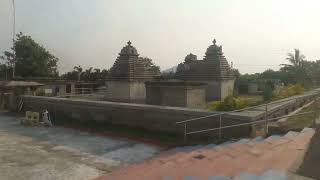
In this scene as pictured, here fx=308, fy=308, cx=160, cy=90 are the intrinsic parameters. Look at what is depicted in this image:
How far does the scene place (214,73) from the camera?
21.5 metres

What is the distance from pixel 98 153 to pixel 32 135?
4589 millimetres

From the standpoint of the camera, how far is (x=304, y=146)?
5.14m

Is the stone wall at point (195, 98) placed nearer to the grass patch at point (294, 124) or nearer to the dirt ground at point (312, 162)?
the grass patch at point (294, 124)

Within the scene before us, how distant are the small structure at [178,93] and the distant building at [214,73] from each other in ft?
13.7

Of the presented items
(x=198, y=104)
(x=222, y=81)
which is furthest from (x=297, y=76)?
(x=198, y=104)

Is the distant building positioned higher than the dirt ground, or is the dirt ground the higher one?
the distant building

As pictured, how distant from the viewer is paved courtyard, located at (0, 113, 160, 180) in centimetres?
841

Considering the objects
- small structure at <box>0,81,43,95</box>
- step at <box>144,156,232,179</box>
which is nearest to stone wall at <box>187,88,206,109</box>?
step at <box>144,156,232,179</box>

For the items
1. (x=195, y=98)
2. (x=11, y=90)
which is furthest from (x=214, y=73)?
(x=11, y=90)

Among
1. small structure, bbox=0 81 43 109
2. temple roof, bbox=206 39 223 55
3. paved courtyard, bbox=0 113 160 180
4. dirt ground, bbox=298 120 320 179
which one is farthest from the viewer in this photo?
temple roof, bbox=206 39 223 55

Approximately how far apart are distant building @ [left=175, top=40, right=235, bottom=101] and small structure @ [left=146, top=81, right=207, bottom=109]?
418cm

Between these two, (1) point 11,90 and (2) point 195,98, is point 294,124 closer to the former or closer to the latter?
(2) point 195,98

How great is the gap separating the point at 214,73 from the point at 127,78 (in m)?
6.06

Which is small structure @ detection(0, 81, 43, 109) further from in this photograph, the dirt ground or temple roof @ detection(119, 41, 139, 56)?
the dirt ground
